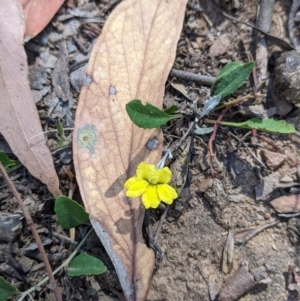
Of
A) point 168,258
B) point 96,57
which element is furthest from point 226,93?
point 168,258

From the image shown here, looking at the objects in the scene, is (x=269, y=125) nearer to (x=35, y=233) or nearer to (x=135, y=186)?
(x=135, y=186)

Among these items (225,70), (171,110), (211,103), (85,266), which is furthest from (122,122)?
(85,266)

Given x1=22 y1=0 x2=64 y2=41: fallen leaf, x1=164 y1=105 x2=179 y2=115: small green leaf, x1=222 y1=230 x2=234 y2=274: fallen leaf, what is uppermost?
x1=22 y1=0 x2=64 y2=41: fallen leaf

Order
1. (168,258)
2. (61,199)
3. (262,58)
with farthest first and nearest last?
(262,58) < (168,258) < (61,199)

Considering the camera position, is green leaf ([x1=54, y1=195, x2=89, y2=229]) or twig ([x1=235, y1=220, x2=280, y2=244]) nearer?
green leaf ([x1=54, y1=195, x2=89, y2=229])

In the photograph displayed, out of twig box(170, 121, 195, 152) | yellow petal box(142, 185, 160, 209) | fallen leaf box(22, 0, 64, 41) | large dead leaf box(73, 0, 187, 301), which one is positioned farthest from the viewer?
fallen leaf box(22, 0, 64, 41)

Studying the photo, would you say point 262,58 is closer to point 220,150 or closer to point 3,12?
point 220,150

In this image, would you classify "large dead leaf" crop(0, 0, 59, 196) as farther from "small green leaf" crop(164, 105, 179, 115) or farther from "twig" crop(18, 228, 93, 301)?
"small green leaf" crop(164, 105, 179, 115)

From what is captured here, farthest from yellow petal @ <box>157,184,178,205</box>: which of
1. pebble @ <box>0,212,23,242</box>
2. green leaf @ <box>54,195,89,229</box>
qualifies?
pebble @ <box>0,212,23,242</box>

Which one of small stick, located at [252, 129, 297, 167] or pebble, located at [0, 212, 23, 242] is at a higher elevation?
small stick, located at [252, 129, 297, 167]
